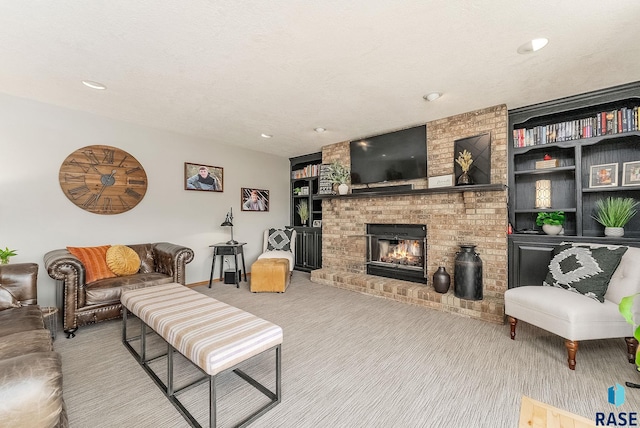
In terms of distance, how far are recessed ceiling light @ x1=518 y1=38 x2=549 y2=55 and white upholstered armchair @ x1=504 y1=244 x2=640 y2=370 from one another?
1.78 metres

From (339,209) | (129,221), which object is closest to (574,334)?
(339,209)

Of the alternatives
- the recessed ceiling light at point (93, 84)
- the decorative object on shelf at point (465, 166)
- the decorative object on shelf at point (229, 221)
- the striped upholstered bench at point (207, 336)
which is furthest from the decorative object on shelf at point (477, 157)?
the recessed ceiling light at point (93, 84)

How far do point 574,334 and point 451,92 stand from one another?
233cm

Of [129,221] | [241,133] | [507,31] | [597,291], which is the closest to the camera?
[507,31]

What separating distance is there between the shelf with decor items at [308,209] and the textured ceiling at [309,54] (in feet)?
7.29

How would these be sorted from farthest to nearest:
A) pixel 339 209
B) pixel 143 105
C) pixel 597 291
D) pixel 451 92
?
pixel 339 209 < pixel 143 105 < pixel 451 92 < pixel 597 291

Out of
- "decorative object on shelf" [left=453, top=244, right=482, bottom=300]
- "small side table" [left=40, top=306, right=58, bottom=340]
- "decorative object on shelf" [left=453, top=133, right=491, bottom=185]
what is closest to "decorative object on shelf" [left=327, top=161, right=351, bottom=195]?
"decorative object on shelf" [left=453, top=133, right=491, bottom=185]

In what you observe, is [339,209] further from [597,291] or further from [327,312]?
[597,291]

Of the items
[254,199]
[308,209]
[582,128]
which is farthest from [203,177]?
[582,128]

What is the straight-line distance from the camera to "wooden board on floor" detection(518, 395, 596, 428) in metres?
1.24

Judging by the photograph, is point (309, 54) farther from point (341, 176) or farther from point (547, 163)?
point (547, 163)

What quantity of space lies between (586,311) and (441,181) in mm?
1988

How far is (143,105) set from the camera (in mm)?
3070

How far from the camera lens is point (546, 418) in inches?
52.6
